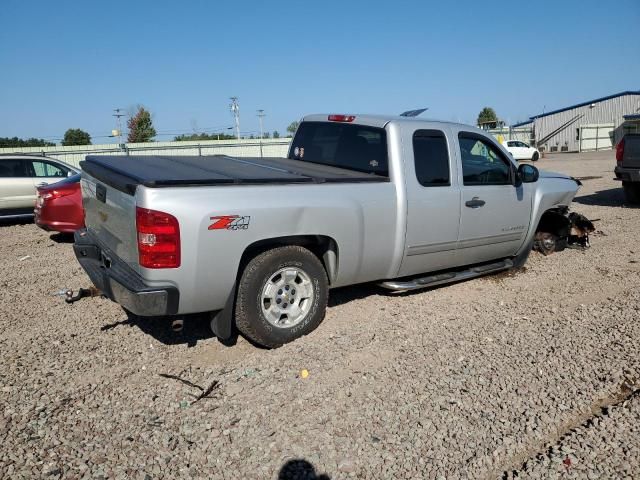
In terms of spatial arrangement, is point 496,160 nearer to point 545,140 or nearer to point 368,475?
point 368,475

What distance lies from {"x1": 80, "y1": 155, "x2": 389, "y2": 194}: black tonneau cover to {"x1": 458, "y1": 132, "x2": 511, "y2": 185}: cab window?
1.17 m

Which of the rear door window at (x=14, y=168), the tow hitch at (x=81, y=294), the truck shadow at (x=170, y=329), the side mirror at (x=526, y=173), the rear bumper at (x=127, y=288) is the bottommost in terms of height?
the truck shadow at (x=170, y=329)

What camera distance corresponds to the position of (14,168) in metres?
10.8

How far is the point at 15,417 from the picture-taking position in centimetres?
320

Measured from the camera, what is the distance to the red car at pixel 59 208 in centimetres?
830

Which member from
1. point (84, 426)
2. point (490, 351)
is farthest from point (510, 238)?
point (84, 426)

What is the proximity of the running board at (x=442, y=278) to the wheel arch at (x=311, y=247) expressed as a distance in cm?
75

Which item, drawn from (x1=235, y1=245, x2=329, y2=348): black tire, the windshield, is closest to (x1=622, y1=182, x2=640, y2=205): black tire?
the windshield

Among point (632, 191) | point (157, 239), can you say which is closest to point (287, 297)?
point (157, 239)

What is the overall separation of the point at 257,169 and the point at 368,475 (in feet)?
9.05

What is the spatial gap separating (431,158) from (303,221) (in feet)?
5.49

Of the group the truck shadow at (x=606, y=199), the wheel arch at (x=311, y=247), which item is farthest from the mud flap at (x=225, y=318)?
the truck shadow at (x=606, y=199)

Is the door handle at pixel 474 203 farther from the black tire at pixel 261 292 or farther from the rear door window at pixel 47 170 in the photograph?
the rear door window at pixel 47 170

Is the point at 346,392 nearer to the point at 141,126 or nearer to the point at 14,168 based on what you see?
the point at 14,168
